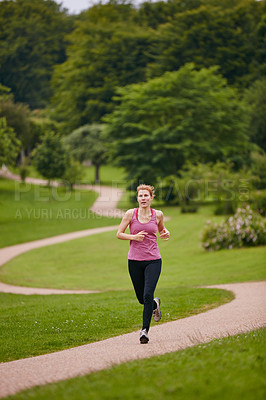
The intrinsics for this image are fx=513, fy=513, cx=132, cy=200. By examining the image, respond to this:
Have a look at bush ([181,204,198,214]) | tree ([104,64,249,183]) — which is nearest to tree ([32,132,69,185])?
tree ([104,64,249,183])

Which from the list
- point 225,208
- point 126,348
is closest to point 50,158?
point 225,208

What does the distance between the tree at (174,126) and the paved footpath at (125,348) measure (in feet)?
107

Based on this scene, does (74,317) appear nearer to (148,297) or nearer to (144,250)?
(148,297)

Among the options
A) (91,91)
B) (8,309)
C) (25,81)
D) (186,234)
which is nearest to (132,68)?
(91,91)

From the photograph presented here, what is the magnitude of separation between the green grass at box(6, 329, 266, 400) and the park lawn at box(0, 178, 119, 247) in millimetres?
22309

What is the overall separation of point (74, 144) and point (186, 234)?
1217 inches


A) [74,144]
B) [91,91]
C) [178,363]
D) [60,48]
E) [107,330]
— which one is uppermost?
[60,48]

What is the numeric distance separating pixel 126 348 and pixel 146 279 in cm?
89

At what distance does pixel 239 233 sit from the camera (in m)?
21.2

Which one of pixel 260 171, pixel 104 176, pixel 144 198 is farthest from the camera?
pixel 104 176

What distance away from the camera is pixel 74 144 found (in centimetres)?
5550

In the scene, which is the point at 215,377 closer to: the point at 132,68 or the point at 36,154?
the point at 36,154

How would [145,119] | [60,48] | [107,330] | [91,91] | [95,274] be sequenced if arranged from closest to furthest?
[107,330], [95,274], [145,119], [91,91], [60,48]

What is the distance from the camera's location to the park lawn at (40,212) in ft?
99.8
